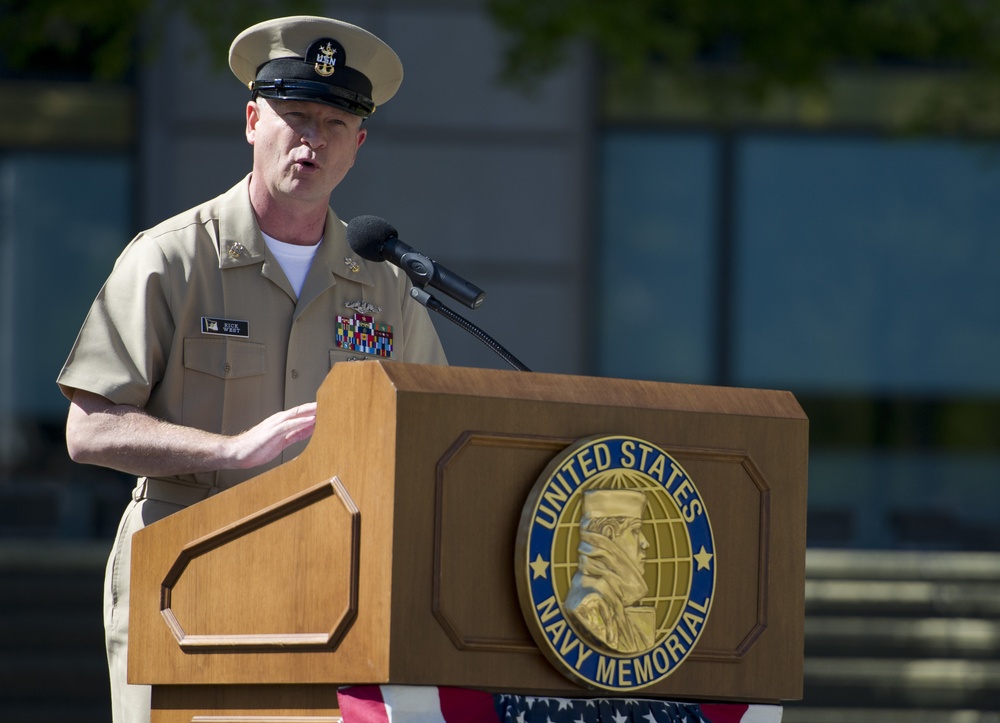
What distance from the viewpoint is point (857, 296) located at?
1222 centimetres

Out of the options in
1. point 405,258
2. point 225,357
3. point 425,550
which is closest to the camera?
point 425,550

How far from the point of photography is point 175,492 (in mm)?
3176

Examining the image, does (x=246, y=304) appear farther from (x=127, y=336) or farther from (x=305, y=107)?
(x=305, y=107)

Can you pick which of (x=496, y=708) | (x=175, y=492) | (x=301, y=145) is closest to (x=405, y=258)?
(x=301, y=145)

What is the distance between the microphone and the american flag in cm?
73

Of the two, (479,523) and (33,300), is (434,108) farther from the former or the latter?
(479,523)

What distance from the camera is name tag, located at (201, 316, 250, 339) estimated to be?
10.3 ft

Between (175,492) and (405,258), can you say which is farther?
(175,492)

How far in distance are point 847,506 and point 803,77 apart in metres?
3.93

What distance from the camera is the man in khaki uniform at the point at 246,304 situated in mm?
2996

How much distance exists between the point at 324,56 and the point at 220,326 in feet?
1.91

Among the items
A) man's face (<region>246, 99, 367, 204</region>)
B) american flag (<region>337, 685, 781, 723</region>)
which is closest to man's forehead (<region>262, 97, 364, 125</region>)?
man's face (<region>246, 99, 367, 204</region>)

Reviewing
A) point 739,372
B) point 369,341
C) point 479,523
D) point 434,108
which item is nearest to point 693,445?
point 479,523

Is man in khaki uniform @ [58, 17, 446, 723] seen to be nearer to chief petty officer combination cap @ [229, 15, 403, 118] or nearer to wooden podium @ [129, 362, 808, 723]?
chief petty officer combination cap @ [229, 15, 403, 118]
